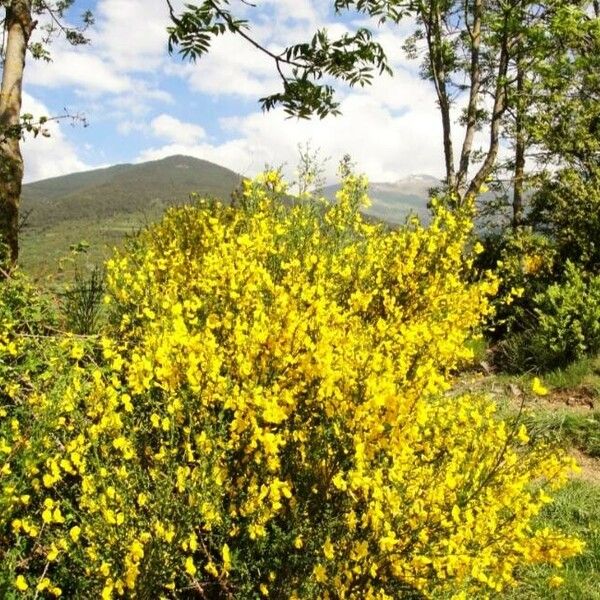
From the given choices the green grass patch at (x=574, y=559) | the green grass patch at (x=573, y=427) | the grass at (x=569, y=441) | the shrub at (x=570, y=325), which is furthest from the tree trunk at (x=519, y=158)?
the green grass patch at (x=574, y=559)

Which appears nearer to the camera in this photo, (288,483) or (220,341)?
(288,483)

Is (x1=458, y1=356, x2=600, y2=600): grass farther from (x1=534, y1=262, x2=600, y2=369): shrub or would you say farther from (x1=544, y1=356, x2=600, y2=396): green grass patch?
(x1=534, y1=262, x2=600, y2=369): shrub

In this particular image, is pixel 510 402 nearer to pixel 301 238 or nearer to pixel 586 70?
pixel 301 238

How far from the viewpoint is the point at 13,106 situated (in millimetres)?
6773

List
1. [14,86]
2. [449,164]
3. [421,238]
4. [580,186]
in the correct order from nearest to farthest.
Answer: [421,238], [14,86], [580,186], [449,164]

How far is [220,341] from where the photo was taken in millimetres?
3770

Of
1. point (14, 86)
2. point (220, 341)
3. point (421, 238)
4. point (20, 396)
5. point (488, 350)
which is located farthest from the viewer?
point (488, 350)

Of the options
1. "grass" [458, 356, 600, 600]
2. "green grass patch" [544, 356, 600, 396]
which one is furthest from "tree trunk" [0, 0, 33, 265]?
"green grass patch" [544, 356, 600, 396]

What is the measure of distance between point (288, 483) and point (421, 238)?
3.89m

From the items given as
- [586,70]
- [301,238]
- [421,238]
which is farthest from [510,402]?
[586,70]

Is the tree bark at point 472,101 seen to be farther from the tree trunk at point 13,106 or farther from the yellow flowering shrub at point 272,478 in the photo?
the yellow flowering shrub at point 272,478

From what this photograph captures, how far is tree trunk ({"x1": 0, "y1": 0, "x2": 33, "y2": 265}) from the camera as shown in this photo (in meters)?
6.41

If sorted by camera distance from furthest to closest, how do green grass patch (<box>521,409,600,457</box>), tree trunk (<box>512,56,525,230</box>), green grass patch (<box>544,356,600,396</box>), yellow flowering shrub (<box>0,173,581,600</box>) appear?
tree trunk (<box>512,56,525,230</box>), green grass patch (<box>544,356,600,396</box>), green grass patch (<box>521,409,600,457</box>), yellow flowering shrub (<box>0,173,581,600</box>)

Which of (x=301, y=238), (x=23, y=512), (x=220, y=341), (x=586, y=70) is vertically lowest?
(x=23, y=512)
